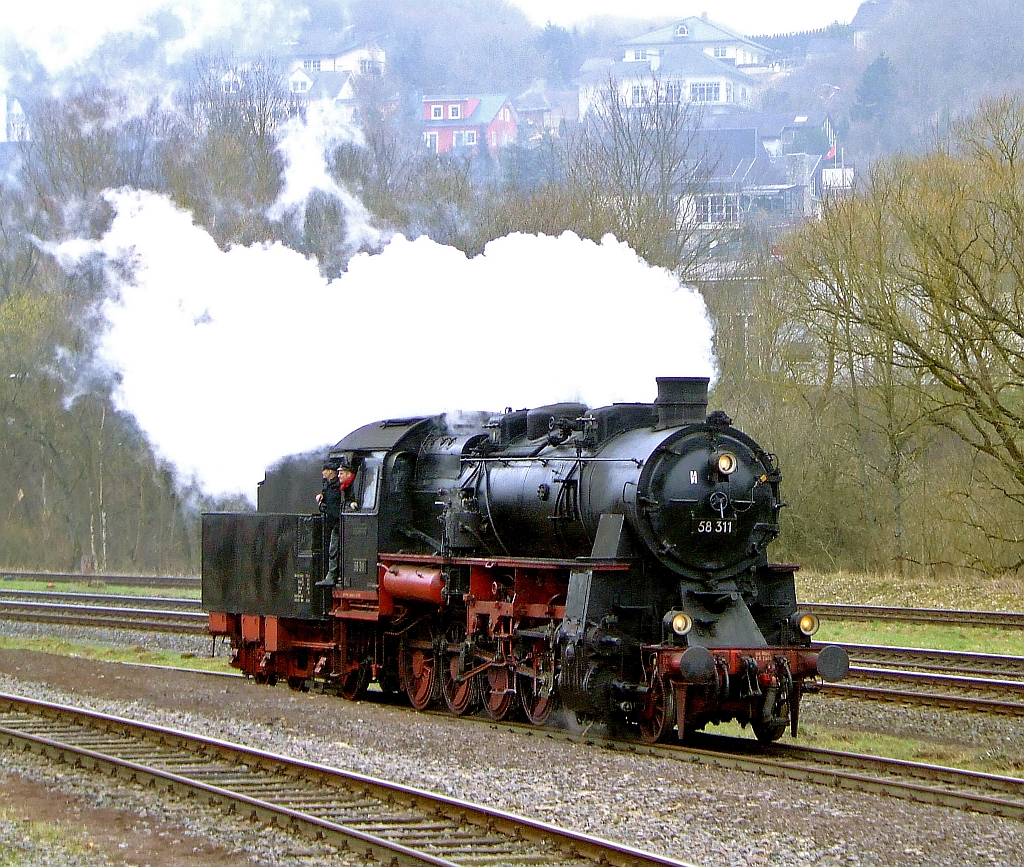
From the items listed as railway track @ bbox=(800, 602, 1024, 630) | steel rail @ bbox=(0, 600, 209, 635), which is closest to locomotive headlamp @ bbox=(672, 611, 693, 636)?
railway track @ bbox=(800, 602, 1024, 630)

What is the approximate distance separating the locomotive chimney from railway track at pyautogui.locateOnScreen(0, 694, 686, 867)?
4344 millimetres

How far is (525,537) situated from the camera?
12.8 metres

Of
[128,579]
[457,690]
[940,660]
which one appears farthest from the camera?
[128,579]

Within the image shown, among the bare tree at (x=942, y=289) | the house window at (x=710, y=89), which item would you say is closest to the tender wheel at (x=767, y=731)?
the bare tree at (x=942, y=289)

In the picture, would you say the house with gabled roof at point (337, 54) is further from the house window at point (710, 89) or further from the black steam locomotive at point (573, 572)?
the black steam locomotive at point (573, 572)

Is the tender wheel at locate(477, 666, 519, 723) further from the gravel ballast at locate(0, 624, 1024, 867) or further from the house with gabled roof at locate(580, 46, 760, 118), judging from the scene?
the house with gabled roof at locate(580, 46, 760, 118)

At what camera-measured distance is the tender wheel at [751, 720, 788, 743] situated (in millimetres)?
11547

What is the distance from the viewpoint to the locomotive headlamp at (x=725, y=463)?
458 inches

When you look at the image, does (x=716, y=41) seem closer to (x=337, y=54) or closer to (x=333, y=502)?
(x=337, y=54)

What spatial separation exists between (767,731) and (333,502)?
6.18m

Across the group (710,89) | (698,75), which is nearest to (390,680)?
(710,89)

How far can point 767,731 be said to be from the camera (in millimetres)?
11609

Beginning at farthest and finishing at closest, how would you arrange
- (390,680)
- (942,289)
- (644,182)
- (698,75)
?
(698,75)
(644,182)
(942,289)
(390,680)

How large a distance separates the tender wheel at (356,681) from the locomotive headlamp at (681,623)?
5172mm
